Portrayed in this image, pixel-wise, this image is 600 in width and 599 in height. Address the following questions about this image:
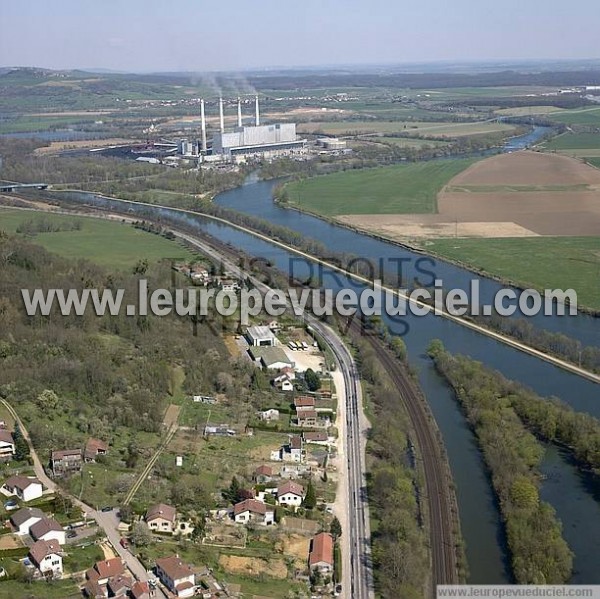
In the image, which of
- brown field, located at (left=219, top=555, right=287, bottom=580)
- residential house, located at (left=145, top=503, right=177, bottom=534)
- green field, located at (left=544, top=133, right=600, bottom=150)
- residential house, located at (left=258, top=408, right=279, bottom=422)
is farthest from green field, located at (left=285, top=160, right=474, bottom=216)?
brown field, located at (left=219, top=555, right=287, bottom=580)

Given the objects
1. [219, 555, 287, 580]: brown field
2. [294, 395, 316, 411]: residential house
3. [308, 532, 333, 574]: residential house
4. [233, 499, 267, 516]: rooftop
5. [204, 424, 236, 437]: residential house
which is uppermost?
[294, 395, 316, 411]: residential house

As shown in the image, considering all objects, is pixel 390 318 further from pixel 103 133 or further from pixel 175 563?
pixel 103 133

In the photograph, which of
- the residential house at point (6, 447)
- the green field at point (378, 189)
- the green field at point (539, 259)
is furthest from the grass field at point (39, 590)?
the green field at point (378, 189)

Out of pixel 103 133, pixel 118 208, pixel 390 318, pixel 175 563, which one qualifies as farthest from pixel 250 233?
pixel 103 133

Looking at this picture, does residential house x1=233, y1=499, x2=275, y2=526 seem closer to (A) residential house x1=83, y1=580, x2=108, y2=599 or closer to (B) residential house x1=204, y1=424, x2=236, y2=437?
(A) residential house x1=83, y1=580, x2=108, y2=599

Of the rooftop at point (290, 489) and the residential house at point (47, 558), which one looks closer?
the residential house at point (47, 558)

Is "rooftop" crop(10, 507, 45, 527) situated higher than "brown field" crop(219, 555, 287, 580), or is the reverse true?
"rooftop" crop(10, 507, 45, 527)

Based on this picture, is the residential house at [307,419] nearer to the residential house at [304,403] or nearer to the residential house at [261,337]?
the residential house at [304,403]

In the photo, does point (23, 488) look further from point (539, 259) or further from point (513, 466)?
point (539, 259)
